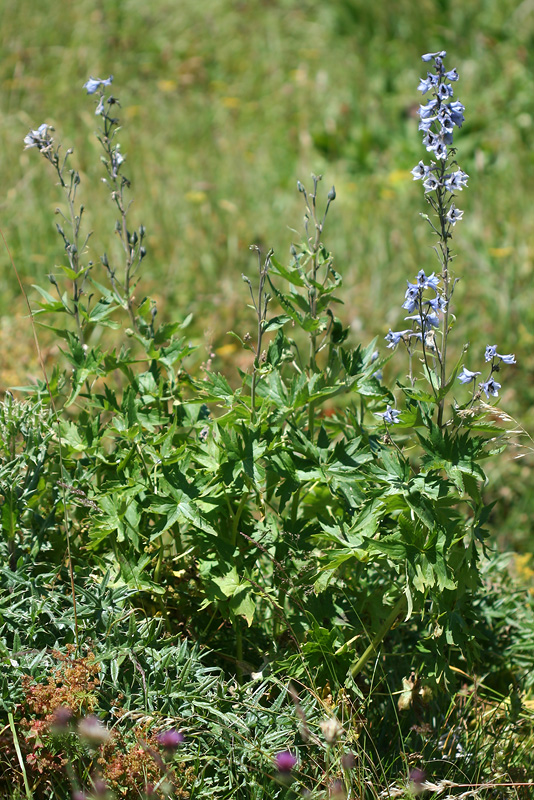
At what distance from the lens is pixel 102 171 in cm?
597

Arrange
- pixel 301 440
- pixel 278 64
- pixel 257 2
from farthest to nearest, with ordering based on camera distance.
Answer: pixel 257 2 < pixel 278 64 < pixel 301 440

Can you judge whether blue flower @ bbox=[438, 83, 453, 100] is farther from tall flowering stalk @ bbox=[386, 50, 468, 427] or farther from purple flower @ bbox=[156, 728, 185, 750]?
purple flower @ bbox=[156, 728, 185, 750]

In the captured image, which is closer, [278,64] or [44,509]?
[44,509]

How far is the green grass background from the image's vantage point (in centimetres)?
513

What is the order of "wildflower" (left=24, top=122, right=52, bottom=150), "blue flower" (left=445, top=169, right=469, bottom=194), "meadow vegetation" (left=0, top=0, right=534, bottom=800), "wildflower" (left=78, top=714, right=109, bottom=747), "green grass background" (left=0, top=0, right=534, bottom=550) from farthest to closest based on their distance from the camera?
"green grass background" (left=0, top=0, right=534, bottom=550) < "wildflower" (left=24, top=122, right=52, bottom=150) < "blue flower" (left=445, top=169, right=469, bottom=194) < "meadow vegetation" (left=0, top=0, right=534, bottom=800) < "wildflower" (left=78, top=714, right=109, bottom=747)

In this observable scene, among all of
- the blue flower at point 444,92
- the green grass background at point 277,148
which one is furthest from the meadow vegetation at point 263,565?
the green grass background at point 277,148

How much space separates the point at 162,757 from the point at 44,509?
2.98 feet

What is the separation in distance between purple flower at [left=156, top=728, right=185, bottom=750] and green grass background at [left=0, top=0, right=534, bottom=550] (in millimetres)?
2169

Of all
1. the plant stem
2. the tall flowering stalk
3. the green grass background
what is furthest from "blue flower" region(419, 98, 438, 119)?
the green grass background

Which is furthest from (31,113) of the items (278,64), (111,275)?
(111,275)

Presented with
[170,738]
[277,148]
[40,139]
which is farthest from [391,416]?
[277,148]

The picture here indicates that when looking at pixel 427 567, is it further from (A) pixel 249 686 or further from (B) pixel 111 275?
(B) pixel 111 275

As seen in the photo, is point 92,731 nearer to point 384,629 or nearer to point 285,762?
point 285,762

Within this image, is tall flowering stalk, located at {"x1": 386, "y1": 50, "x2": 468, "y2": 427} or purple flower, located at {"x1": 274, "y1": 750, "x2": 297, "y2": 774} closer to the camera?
purple flower, located at {"x1": 274, "y1": 750, "x2": 297, "y2": 774}
